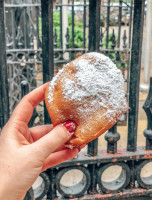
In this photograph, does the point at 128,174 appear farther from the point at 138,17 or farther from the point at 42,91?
the point at 138,17

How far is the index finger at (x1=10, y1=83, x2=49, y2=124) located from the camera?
120cm

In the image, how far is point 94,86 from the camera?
1.09 meters

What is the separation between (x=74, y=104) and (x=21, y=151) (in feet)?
0.86

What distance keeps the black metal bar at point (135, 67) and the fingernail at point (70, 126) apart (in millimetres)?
426

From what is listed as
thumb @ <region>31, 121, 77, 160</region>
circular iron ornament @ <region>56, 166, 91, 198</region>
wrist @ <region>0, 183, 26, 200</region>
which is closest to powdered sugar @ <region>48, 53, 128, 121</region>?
thumb @ <region>31, 121, 77, 160</region>

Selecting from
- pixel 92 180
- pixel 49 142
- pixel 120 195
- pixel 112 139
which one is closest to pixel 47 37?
pixel 49 142

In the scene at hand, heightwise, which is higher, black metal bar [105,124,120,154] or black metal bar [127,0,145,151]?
black metal bar [127,0,145,151]

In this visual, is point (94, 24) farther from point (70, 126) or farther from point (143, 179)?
point (143, 179)

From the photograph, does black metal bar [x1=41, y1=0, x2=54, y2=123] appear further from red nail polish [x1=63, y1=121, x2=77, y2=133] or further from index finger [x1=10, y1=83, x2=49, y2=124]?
red nail polish [x1=63, y1=121, x2=77, y2=133]

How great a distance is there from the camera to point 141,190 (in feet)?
5.14

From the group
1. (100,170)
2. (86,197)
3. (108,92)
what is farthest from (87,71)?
(86,197)

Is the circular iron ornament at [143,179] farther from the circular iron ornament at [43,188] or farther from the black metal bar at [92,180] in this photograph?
the circular iron ornament at [43,188]

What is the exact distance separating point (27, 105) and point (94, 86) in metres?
0.32

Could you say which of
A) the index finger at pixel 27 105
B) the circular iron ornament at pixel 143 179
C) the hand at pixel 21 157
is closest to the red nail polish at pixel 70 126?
the hand at pixel 21 157
